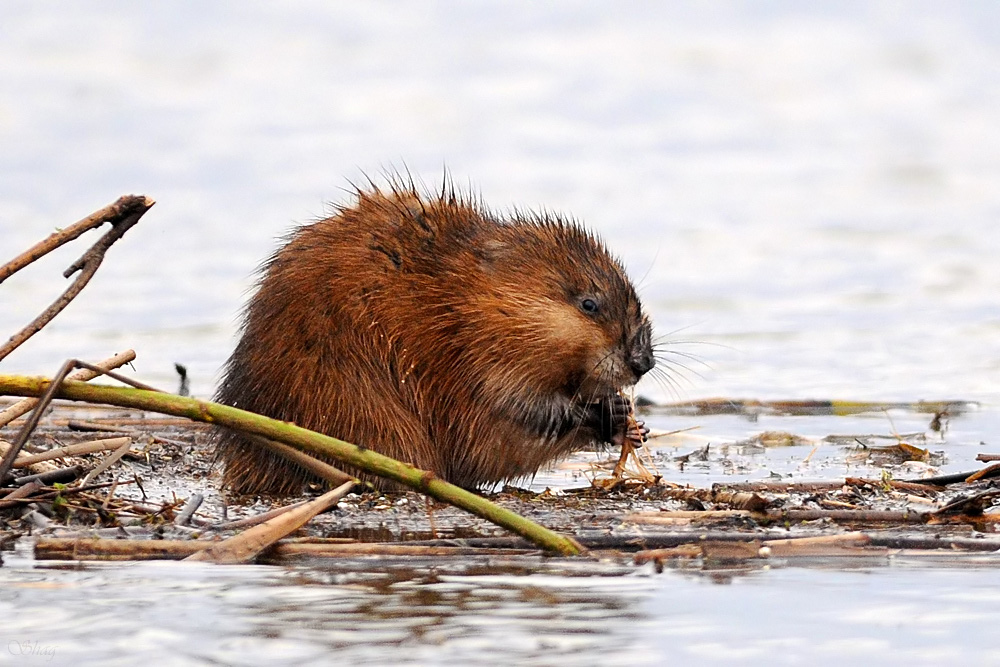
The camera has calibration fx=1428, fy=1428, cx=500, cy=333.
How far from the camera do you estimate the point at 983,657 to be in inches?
119

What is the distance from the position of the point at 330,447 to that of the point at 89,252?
105cm

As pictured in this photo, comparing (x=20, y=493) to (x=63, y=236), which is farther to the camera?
(x=20, y=493)

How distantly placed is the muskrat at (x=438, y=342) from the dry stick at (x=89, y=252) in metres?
1.62

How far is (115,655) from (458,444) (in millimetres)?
3390

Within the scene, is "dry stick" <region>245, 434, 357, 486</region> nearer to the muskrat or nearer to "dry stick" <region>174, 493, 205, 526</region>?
"dry stick" <region>174, 493, 205, 526</region>

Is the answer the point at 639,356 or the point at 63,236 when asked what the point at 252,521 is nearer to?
the point at 63,236

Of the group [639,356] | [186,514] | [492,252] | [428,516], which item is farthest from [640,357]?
[186,514]

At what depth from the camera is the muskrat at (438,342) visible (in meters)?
5.92

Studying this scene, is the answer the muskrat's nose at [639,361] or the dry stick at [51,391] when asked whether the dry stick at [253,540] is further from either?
the muskrat's nose at [639,361]

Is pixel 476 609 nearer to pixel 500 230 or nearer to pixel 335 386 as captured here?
pixel 335 386

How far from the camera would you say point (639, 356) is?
6.42 m

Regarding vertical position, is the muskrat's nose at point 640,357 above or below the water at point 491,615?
above

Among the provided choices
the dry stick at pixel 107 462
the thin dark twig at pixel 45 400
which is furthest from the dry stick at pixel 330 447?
the dry stick at pixel 107 462

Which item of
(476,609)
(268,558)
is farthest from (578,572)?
(268,558)
